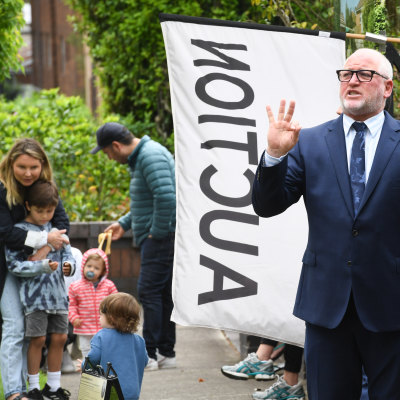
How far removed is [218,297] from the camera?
482 centimetres

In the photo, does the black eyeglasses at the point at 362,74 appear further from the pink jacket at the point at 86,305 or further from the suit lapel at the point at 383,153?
the pink jacket at the point at 86,305

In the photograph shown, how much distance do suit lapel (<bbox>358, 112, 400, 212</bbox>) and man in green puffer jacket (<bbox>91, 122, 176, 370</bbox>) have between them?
3167 mm

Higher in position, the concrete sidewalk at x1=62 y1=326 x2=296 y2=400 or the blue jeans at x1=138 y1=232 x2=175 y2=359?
the blue jeans at x1=138 y1=232 x2=175 y2=359

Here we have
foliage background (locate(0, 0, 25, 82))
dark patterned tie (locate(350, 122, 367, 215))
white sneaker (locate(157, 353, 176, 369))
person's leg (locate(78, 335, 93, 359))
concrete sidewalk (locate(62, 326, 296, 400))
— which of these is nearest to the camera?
dark patterned tie (locate(350, 122, 367, 215))

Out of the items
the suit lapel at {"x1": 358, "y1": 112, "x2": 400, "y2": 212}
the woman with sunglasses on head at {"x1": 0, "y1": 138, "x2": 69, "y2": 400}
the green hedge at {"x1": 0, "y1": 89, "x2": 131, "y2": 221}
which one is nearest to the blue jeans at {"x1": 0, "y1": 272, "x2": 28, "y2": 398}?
the woman with sunglasses on head at {"x1": 0, "y1": 138, "x2": 69, "y2": 400}

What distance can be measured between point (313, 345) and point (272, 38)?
1949 mm

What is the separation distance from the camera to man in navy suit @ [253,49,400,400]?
3.45 metres

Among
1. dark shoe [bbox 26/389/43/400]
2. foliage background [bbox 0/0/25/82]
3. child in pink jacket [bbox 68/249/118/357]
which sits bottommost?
dark shoe [bbox 26/389/43/400]

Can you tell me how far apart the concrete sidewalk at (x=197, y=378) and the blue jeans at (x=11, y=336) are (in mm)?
569

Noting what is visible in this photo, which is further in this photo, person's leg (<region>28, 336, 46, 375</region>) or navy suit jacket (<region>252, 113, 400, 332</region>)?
person's leg (<region>28, 336, 46, 375</region>)

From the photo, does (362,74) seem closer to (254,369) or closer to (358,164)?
(358,164)

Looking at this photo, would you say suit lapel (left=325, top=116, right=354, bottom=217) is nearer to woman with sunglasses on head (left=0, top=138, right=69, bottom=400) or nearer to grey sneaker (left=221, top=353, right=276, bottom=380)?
woman with sunglasses on head (left=0, top=138, right=69, bottom=400)

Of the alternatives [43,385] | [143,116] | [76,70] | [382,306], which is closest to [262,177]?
[382,306]

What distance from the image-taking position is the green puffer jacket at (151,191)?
21.6ft
